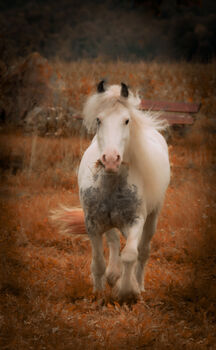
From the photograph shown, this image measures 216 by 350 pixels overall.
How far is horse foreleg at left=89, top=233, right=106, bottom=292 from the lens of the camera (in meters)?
3.60

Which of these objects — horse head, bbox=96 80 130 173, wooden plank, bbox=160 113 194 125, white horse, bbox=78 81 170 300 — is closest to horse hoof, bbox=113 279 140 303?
white horse, bbox=78 81 170 300

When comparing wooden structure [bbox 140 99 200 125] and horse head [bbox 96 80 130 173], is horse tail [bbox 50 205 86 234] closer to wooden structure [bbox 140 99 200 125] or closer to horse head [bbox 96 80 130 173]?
horse head [bbox 96 80 130 173]

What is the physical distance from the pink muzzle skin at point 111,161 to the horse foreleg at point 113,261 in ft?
4.65

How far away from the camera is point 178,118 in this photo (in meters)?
9.72

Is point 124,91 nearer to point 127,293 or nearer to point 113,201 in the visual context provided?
point 113,201

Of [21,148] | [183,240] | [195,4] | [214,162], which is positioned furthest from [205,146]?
[195,4]

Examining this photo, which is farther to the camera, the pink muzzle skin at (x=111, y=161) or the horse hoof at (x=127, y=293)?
the horse hoof at (x=127, y=293)

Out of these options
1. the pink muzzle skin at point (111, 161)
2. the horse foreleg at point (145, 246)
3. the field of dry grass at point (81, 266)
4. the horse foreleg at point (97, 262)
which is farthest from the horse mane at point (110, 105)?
the horse foreleg at point (145, 246)

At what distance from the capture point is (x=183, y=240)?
4977mm

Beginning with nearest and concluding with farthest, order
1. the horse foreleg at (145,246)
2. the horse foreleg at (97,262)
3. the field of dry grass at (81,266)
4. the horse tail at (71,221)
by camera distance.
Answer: the field of dry grass at (81,266) < the horse foreleg at (97,262) < the horse foreleg at (145,246) < the horse tail at (71,221)

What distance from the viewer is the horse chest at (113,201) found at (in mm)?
3418

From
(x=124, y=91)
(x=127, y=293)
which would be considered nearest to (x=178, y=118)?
(x=124, y=91)

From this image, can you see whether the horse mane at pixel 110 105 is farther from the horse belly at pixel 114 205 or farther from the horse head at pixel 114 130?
the horse belly at pixel 114 205

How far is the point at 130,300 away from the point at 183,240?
1622 millimetres
